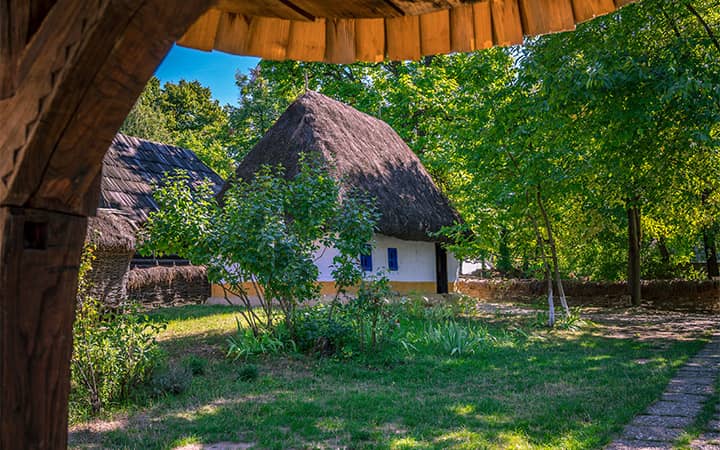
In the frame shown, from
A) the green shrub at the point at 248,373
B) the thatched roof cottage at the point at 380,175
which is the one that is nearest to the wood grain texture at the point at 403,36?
the green shrub at the point at 248,373

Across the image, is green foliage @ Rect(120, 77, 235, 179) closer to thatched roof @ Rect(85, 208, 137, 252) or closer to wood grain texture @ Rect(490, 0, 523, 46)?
thatched roof @ Rect(85, 208, 137, 252)

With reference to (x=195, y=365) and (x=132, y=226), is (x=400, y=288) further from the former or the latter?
(x=195, y=365)

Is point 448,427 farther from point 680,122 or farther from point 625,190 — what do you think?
point 625,190

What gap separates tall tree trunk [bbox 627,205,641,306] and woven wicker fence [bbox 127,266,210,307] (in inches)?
468

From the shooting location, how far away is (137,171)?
51.0 ft

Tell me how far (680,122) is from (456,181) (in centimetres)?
1215

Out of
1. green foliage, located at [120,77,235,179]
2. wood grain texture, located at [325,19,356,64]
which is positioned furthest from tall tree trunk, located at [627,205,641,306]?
green foliage, located at [120,77,235,179]

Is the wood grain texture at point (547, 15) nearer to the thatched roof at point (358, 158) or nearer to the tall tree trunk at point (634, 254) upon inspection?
the thatched roof at point (358, 158)

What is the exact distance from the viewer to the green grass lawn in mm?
4570

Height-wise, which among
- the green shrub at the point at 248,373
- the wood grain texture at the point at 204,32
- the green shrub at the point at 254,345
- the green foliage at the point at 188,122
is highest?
the green foliage at the point at 188,122

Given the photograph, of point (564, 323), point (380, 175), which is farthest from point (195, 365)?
point (380, 175)

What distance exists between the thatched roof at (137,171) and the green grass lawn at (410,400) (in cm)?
603

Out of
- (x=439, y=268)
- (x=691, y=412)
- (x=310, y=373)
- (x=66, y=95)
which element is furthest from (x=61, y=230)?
(x=439, y=268)

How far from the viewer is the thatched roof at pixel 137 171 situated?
1398 cm
